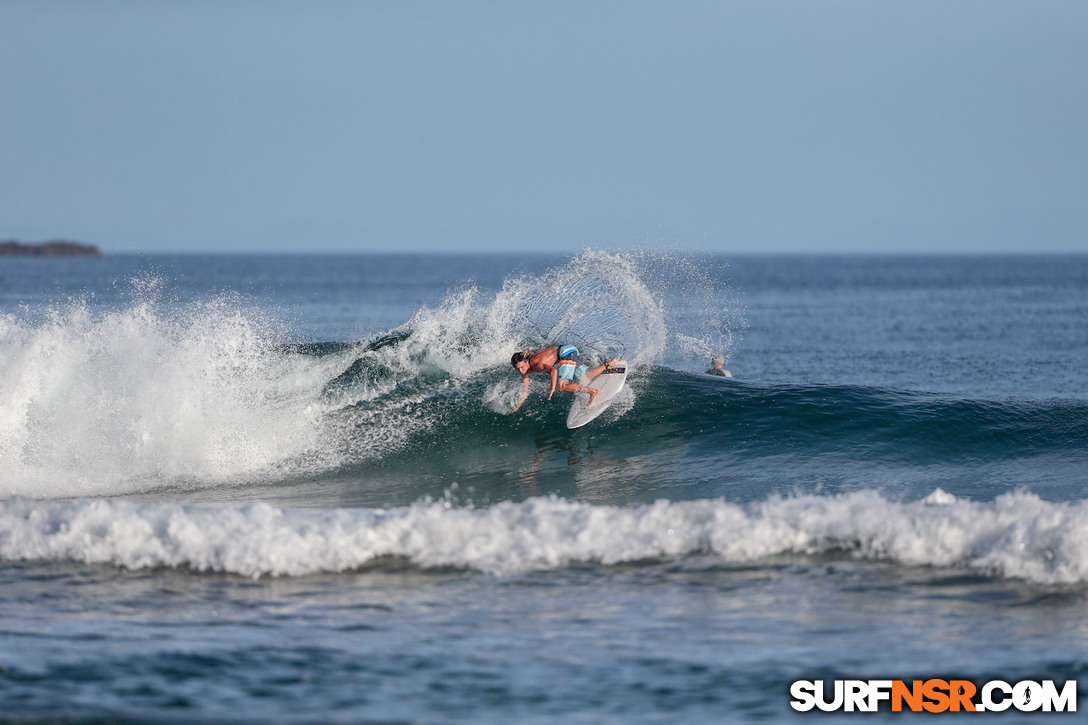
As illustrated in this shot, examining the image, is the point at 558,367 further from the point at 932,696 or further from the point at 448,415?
the point at 932,696

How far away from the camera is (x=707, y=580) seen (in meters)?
7.31

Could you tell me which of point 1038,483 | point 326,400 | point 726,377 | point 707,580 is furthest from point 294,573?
point 726,377

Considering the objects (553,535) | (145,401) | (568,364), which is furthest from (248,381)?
(553,535)

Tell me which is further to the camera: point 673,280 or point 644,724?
point 673,280

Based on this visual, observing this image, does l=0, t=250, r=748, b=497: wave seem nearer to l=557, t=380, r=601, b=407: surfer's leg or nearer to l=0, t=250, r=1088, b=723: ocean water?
l=0, t=250, r=1088, b=723: ocean water

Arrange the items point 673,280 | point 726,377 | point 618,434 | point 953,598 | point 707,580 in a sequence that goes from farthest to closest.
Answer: point 673,280, point 726,377, point 618,434, point 707,580, point 953,598

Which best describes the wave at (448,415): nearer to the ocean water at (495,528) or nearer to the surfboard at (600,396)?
the ocean water at (495,528)

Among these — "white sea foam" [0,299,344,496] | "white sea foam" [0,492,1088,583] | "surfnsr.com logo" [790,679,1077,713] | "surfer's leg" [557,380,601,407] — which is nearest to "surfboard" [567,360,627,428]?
"surfer's leg" [557,380,601,407]

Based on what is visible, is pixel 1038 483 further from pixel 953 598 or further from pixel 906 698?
pixel 906 698

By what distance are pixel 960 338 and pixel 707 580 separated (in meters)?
28.5

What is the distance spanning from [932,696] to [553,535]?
3.40 metres

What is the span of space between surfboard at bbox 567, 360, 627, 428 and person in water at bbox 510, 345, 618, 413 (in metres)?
0.12

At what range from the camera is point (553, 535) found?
8.00m

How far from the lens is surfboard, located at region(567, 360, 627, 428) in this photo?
1295cm
